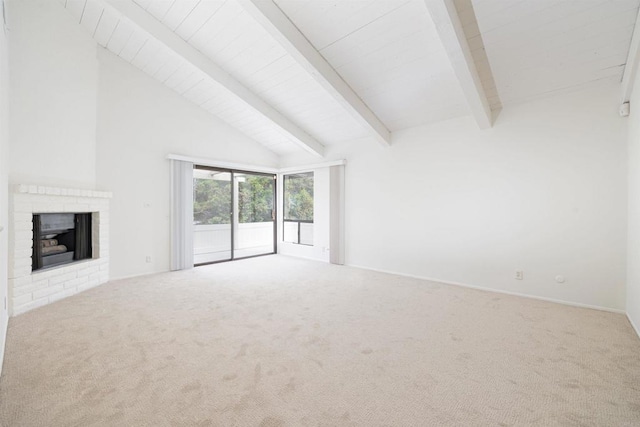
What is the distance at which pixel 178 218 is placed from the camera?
477 cm

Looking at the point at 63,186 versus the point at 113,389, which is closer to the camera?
the point at 113,389

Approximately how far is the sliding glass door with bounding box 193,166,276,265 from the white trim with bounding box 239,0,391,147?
10.1 ft

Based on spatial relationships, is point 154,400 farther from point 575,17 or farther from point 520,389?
point 575,17

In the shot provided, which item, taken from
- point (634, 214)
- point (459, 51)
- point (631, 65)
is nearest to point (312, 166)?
point (459, 51)

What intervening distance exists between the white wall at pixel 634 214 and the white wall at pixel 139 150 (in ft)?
19.0

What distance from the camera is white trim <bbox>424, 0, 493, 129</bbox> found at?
225cm

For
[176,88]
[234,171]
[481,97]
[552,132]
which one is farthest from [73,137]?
[552,132]

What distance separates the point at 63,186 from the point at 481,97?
5.28m

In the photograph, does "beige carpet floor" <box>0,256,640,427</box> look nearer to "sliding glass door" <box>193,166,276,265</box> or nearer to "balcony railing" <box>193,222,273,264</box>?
"sliding glass door" <box>193,166,276,265</box>

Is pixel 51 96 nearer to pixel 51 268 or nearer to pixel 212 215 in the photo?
pixel 51 268

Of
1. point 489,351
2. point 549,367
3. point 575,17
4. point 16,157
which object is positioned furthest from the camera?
point 16,157

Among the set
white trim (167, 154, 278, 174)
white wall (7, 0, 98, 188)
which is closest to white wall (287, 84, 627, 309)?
white trim (167, 154, 278, 174)

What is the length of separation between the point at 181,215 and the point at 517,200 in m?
→ 5.19

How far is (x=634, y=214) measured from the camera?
2.58 metres
